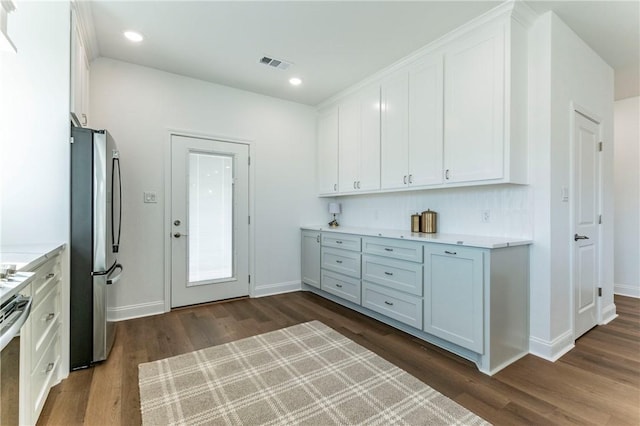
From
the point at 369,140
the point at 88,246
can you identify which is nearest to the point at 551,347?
the point at 369,140

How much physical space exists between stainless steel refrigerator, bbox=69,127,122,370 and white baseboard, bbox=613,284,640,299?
20.2 ft

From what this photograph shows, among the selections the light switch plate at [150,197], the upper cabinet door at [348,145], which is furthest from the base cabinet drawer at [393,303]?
the light switch plate at [150,197]

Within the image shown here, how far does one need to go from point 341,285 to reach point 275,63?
8.81 feet

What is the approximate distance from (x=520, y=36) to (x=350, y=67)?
1.65m

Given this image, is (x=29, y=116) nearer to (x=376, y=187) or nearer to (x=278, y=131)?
(x=278, y=131)

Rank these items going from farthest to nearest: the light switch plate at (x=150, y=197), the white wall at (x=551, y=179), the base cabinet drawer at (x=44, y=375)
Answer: the light switch plate at (x=150, y=197) < the white wall at (x=551, y=179) < the base cabinet drawer at (x=44, y=375)

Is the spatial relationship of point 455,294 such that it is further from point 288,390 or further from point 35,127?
point 35,127

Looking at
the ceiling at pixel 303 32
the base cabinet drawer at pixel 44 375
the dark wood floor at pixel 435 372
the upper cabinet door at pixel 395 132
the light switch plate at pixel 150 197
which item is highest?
the ceiling at pixel 303 32

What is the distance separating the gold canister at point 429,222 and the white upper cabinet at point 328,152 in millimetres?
1427

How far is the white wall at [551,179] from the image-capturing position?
249 centimetres

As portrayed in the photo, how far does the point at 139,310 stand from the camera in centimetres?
338

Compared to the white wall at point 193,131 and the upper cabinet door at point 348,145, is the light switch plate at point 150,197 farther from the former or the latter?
the upper cabinet door at point 348,145

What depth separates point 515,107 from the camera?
2492mm

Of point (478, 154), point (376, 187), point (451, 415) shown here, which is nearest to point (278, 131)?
point (376, 187)
